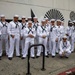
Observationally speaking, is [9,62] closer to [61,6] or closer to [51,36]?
[51,36]

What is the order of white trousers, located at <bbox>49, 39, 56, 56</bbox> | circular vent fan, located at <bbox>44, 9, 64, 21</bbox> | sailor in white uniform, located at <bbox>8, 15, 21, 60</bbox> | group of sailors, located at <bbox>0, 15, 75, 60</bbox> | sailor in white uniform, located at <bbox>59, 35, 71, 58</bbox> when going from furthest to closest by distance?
circular vent fan, located at <bbox>44, 9, 64, 21</bbox>
white trousers, located at <bbox>49, 39, 56, 56</bbox>
sailor in white uniform, located at <bbox>59, 35, 71, 58</bbox>
group of sailors, located at <bbox>0, 15, 75, 60</bbox>
sailor in white uniform, located at <bbox>8, 15, 21, 60</bbox>

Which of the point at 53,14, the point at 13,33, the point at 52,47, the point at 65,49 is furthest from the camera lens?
the point at 53,14

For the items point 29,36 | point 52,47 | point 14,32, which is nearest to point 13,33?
point 14,32

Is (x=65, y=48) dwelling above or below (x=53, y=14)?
below

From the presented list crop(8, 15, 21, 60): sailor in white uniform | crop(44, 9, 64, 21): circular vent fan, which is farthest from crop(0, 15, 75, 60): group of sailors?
crop(44, 9, 64, 21): circular vent fan

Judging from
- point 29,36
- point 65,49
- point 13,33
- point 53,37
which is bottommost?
point 65,49

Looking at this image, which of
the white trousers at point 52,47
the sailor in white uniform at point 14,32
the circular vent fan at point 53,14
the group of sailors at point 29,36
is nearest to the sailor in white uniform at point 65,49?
the group of sailors at point 29,36

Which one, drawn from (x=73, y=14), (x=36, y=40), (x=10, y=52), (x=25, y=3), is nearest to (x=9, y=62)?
(x=10, y=52)

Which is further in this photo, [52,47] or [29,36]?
[52,47]

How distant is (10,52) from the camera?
786cm

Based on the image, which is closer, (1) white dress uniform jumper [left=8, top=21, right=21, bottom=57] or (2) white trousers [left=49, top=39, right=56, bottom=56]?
(1) white dress uniform jumper [left=8, top=21, right=21, bottom=57]

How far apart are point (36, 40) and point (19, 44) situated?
37.4 inches

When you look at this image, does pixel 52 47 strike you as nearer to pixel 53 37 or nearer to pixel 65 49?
pixel 53 37

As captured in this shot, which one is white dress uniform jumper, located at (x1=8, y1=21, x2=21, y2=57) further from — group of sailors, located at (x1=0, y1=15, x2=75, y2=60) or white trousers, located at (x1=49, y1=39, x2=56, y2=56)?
white trousers, located at (x1=49, y1=39, x2=56, y2=56)
